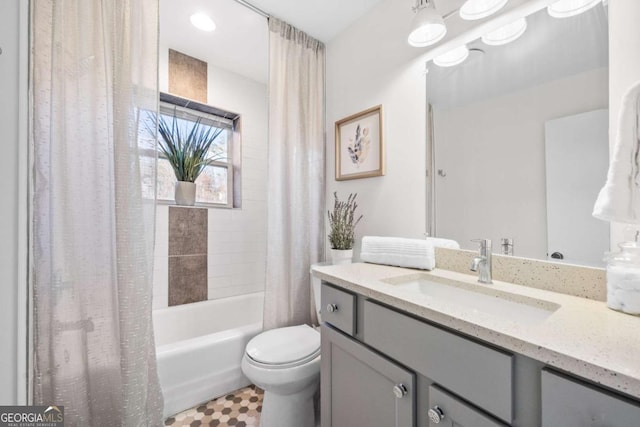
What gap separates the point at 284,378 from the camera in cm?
114

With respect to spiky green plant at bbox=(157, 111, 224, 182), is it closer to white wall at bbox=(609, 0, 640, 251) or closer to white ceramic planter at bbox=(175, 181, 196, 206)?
white ceramic planter at bbox=(175, 181, 196, 206)

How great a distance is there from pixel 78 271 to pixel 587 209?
1913 millimetres

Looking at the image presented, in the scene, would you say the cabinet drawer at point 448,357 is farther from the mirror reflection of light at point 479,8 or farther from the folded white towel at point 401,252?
the mirror reflection of light at point 479,8

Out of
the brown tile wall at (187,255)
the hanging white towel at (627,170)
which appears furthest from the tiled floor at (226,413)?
the hanging white towel at (627,170)

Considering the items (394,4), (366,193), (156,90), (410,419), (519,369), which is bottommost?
(410,419)

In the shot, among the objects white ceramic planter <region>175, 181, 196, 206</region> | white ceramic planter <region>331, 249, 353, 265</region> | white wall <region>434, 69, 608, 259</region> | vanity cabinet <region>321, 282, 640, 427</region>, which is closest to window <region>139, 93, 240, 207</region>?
white ceramic planter <region>175, 181, 196, 206</region>

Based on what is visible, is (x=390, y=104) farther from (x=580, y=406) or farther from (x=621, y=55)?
(x=580, y=406)

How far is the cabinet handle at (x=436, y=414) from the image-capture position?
0.64 m

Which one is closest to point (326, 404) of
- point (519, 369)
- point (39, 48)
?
point (519, 369)

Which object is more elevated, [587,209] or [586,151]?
[586,151]

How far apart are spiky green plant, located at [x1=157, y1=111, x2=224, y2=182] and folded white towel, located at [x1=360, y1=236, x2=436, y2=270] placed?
151 centimetres

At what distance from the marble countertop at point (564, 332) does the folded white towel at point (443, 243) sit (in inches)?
12.4

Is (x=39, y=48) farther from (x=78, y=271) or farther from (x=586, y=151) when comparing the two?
(x=586, y=151)

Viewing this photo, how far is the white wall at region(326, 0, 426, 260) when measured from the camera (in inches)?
53.8
